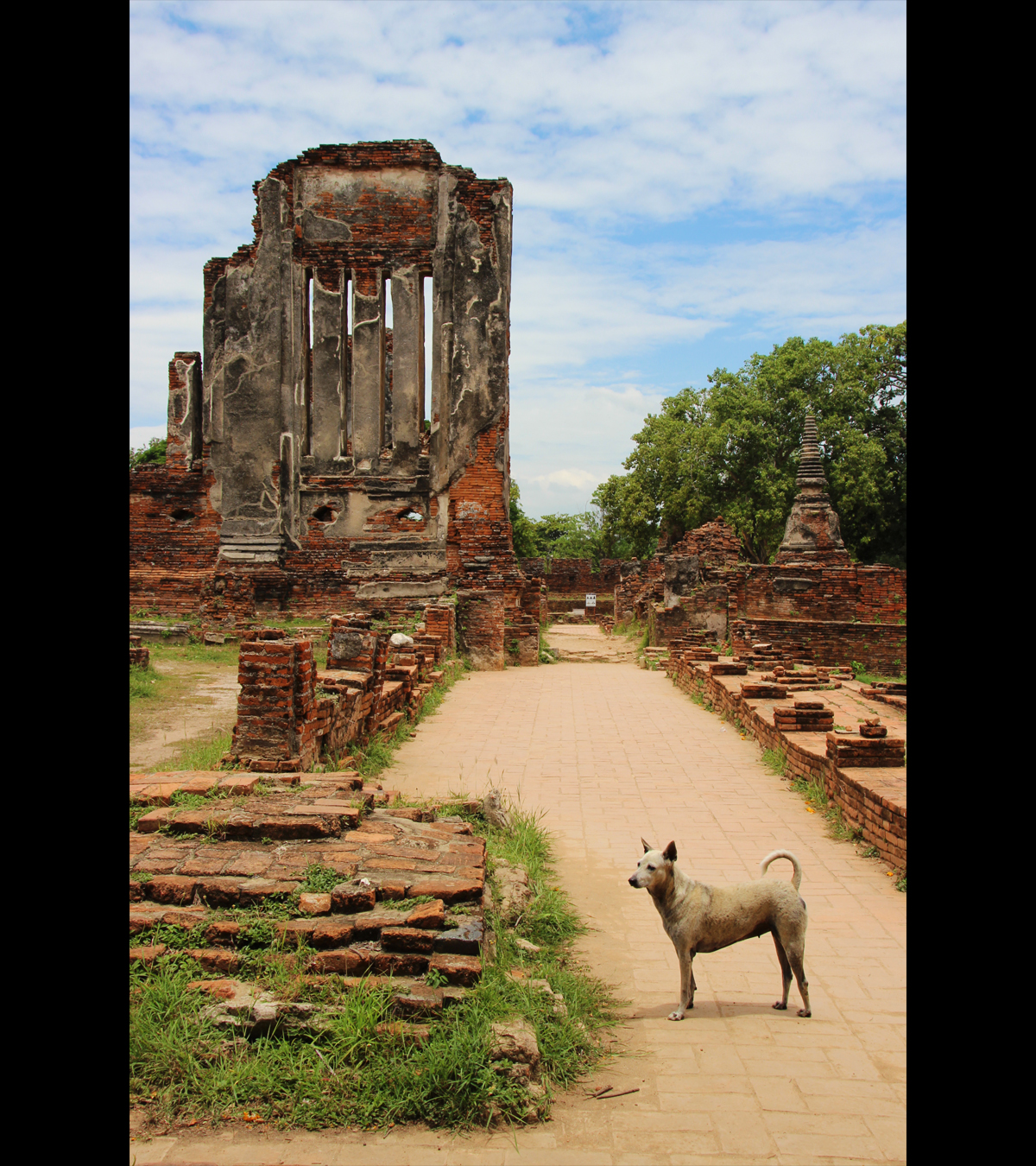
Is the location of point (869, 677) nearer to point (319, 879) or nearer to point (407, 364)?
point (407, 364)

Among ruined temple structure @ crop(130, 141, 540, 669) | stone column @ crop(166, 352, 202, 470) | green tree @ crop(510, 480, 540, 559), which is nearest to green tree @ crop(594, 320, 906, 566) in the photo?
green tree @ crop(510, 480, 540, 559)

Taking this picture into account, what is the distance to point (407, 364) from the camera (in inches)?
644

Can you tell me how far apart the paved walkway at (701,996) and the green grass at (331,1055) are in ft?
0.29

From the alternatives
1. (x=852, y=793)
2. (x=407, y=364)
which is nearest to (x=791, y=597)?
(x=407, y=364)

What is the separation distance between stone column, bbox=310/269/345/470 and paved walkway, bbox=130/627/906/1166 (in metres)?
9.64

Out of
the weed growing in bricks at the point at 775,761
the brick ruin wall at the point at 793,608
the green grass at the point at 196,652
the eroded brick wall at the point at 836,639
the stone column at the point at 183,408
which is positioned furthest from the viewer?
the stone column at the point at 183,408

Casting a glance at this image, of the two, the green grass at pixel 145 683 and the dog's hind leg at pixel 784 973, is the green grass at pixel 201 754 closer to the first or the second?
the green grass at pixel 145 683

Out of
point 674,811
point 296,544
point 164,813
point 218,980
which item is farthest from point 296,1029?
point 296,544

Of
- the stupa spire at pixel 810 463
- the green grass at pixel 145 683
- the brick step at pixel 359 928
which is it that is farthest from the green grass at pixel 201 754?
the stupa spire at pixel 810 463

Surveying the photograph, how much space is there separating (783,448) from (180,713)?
26599mm

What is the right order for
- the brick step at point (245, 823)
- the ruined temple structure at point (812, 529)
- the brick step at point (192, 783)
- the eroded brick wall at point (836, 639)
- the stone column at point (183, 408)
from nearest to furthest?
the brick step at point (245, 823) < the brick step at point (192, 783) < the eroded brick wall at point (836, 639) < the stone column at point (183, 408) < the ruined temple structure at point (812, 529)

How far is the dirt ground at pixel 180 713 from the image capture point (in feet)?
20.5

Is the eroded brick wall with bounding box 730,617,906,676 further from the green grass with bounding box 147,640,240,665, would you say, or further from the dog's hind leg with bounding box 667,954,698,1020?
the dog's hind leg with bounding box 667,954,698,1020
